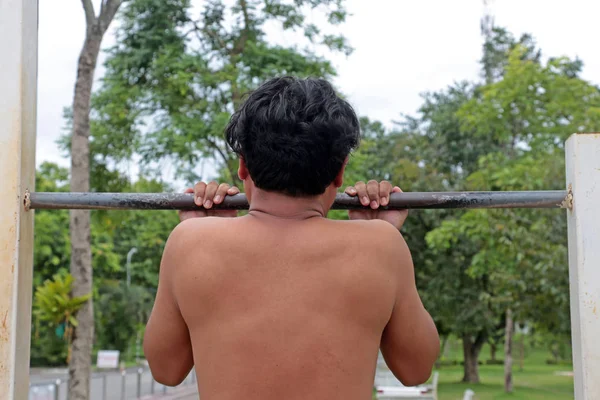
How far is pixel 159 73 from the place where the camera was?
15.2 metres

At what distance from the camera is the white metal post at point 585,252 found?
196cm

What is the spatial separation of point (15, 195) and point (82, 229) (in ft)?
30.0

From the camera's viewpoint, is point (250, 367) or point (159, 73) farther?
point (159, 73)

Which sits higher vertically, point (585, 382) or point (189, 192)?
point (189, 192)

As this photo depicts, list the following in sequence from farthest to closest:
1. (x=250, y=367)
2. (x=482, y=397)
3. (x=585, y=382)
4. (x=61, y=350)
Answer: (x=61, y=350) → (x=482, y=397) → (x=585, y=382) → (x=250, y=367)

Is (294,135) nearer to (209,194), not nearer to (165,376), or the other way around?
(209,194)

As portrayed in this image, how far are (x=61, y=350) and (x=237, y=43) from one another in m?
26.9

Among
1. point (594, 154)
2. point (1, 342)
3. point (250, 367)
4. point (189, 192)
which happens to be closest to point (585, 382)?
point (594, 154)

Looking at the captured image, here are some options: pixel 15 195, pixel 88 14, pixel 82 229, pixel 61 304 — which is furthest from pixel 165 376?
pixel 88 14

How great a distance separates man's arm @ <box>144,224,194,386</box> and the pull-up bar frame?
33 cm

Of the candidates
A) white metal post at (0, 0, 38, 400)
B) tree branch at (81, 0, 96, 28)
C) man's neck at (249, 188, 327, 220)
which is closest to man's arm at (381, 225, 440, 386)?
man's neck at (249, 188, 327, 220)

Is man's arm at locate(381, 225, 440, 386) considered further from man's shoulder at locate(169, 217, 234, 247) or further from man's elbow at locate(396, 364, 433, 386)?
man's shoulder at locate(169, 217, 234, 247)

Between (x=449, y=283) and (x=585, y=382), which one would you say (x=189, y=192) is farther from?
(x=449, y=283)

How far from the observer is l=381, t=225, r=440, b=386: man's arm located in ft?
5.50
